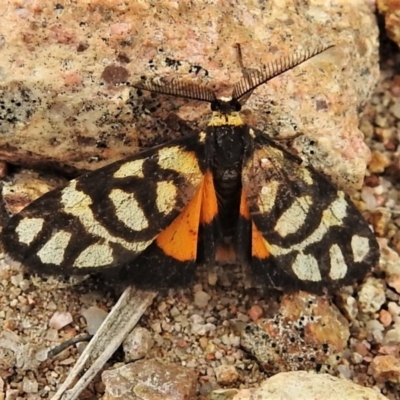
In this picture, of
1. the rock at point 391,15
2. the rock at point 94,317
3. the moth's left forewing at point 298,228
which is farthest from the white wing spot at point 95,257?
the rock at point 391,15

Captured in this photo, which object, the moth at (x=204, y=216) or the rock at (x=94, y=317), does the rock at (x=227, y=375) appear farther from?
the rock at (x=94, y=317)

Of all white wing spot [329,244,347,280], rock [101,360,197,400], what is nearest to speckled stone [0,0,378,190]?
white wing spot [329,244,347,280]

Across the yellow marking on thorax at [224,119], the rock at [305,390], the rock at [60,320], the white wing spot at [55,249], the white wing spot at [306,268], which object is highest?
the yellow marking on thorax at [224,119]

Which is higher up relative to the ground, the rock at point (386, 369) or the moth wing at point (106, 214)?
the moth wing at point (106, 214)

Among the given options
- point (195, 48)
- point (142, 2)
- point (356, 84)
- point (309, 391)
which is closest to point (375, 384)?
point (309, 391)

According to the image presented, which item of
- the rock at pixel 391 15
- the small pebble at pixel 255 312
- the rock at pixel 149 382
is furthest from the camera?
the rock at pixel 391 15

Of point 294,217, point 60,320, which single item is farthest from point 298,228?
point 60,320

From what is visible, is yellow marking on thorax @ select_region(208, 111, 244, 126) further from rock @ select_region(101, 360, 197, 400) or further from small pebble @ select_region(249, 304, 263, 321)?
rock @ select_region(101, 360, 197, 400)

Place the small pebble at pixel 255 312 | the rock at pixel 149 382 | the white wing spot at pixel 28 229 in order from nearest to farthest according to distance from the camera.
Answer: the rock at pixel 149 382 < the white wing spot at pixel 28 229 < the small pebble at pixel 255 312

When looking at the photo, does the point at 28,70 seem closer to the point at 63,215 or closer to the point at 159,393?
the point at 63,215
